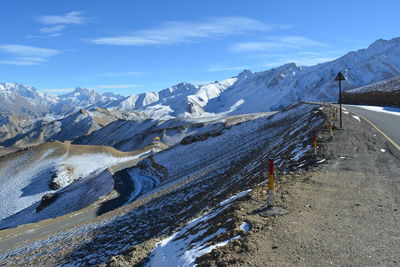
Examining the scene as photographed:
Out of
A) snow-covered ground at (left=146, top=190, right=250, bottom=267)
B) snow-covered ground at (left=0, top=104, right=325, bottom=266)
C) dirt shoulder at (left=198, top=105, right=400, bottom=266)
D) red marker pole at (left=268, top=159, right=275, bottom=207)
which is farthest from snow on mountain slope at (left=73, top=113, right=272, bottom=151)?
red marker pole at (left=268, top=159, right=275, bottom=207)

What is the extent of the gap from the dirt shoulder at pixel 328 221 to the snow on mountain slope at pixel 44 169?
36.8 metres

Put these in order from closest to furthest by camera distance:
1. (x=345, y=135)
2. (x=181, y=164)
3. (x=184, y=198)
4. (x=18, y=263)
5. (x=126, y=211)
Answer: (x=18, y=263)
(x=345, y=135)
(x=184, y=198)
(x=126, y=211)
(x=181, y=164)

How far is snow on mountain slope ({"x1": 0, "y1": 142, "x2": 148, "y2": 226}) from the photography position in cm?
5209

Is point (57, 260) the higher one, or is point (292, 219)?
point (292, 219)

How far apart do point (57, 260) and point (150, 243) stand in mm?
8636

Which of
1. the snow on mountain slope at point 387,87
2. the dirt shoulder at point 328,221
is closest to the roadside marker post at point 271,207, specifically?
the dirt shoulder at point 328,221

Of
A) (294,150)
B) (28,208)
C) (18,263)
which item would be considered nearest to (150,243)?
(294,150)

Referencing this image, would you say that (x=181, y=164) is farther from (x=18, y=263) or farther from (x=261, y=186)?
(x=261, y=186)

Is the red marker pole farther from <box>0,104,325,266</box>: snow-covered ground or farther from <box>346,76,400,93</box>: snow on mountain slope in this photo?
<box>346,76,400,93</box>: snow on mountain slope

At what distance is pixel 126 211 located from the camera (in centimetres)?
2281

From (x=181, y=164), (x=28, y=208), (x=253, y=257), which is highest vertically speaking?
(x=253, y=257)

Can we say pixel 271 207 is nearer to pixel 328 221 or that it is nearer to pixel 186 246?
pixel 328 221

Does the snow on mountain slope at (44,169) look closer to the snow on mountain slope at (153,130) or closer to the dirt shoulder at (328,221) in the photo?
the snow on mountain slope at (153,130)

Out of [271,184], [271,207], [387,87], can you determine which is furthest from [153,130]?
[271,184]
